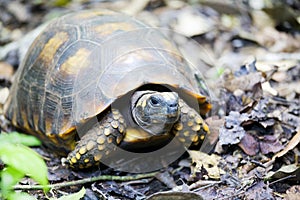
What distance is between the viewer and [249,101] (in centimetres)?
428

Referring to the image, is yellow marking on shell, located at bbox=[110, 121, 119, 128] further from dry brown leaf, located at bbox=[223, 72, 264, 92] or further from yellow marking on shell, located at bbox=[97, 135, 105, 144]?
dry brown leaf, located at bbox=[223, 72, 264, 92]

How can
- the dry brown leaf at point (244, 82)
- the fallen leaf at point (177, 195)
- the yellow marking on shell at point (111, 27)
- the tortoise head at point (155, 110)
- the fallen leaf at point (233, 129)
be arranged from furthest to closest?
the dry brown leaf at point (244, 82) < the yellow marking on shell at point (111, 27) < the fallen leaf at point (233, 129) < the tortoise head at point (155, 110) < the fallen leaf at point (177, 195)

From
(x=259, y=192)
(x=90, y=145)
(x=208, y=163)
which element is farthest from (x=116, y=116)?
(x=259, y=192)

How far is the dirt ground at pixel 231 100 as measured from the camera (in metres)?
3.46

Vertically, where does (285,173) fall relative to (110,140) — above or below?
below

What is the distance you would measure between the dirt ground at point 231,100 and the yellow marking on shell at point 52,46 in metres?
0.92

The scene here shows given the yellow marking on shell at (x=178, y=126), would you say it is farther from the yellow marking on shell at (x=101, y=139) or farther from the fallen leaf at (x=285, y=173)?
the fallen leaf at (x=285, y=173)

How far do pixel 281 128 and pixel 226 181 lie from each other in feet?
2.87

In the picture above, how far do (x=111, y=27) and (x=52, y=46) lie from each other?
0.59 meters

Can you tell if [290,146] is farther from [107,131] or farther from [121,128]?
[107,131]

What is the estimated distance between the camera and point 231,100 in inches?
174

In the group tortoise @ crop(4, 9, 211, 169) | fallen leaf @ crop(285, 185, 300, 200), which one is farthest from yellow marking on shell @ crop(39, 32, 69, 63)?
fallen leaf @ crop(285, 185, 300, 200)

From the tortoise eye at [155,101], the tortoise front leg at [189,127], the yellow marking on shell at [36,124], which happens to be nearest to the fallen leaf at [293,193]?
the tortoise front leg at [189,127]

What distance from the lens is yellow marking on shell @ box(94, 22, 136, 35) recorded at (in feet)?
13.4
